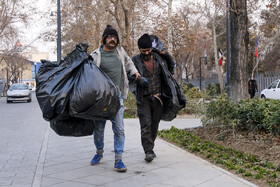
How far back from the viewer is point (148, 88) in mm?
5715

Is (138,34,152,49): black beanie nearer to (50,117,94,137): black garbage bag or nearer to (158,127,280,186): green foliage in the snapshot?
(50,117,94,137): black garbage bag

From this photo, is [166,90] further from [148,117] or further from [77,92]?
[77,92]

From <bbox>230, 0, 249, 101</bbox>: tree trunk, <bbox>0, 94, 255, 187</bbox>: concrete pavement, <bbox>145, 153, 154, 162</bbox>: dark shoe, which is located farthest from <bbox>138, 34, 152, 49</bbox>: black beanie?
<bbox>230, 0, 249, 101</bbox>: tree trunk

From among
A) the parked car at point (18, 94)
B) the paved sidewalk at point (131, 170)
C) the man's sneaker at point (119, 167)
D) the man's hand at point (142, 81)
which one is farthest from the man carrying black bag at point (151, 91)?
the parked car at point (18, 94)

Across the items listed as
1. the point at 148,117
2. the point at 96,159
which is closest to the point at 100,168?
the point at 96,159

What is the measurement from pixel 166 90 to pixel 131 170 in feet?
4.54

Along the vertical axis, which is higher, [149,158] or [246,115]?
[246,115]

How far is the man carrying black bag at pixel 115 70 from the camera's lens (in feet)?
17.1

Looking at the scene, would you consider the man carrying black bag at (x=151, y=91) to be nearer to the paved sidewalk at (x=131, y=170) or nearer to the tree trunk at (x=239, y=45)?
the paved sidewalk at (x=131, y=170)

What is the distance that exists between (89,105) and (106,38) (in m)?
1.24

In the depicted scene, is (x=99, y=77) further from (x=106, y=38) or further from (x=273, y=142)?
(x=273, y=142)

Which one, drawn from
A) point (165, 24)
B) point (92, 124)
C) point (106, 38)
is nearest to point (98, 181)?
point (92, 124)

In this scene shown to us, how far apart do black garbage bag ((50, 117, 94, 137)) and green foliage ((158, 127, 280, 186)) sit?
1947 millimetres

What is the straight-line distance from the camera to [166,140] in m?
7.89
